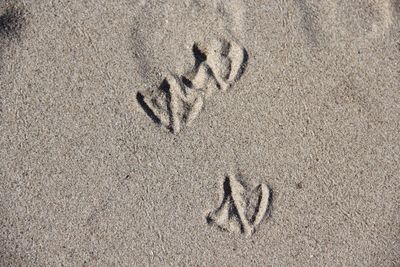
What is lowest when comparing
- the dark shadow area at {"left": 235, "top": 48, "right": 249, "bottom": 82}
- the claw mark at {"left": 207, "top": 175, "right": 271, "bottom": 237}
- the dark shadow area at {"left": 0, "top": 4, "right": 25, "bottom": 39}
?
the claw mark at {"left": 207, "top": 175, "right": 271, "bottom": 237}

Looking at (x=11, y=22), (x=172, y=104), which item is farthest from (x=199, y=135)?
(x=11, y=22)

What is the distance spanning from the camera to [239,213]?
6.01ft

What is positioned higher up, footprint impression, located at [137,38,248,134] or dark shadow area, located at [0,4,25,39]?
dark shadow area, located at [0,4,25,39]

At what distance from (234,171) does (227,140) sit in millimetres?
112

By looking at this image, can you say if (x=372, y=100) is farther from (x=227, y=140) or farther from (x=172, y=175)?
(x=172, y=175)

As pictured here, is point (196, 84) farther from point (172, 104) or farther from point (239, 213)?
point (239, 213)

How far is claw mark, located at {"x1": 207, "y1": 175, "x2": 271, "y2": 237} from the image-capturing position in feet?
6.00

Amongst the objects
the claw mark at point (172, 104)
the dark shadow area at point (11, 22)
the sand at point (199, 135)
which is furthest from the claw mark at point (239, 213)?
the dark shadow area at point (11, 22)

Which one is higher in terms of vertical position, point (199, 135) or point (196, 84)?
point (196, 84)

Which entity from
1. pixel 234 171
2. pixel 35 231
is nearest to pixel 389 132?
pixel 234 171

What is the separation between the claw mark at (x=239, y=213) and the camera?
183 centimetres

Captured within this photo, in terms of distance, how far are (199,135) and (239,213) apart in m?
0.31

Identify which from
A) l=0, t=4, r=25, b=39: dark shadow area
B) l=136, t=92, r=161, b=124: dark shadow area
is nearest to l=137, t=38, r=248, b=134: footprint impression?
l=136, t=92, r=161, b=124: dark shadow area

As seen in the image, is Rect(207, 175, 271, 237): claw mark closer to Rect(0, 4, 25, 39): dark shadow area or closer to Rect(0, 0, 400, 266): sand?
Rect(0, 0, 400, 266): sand
